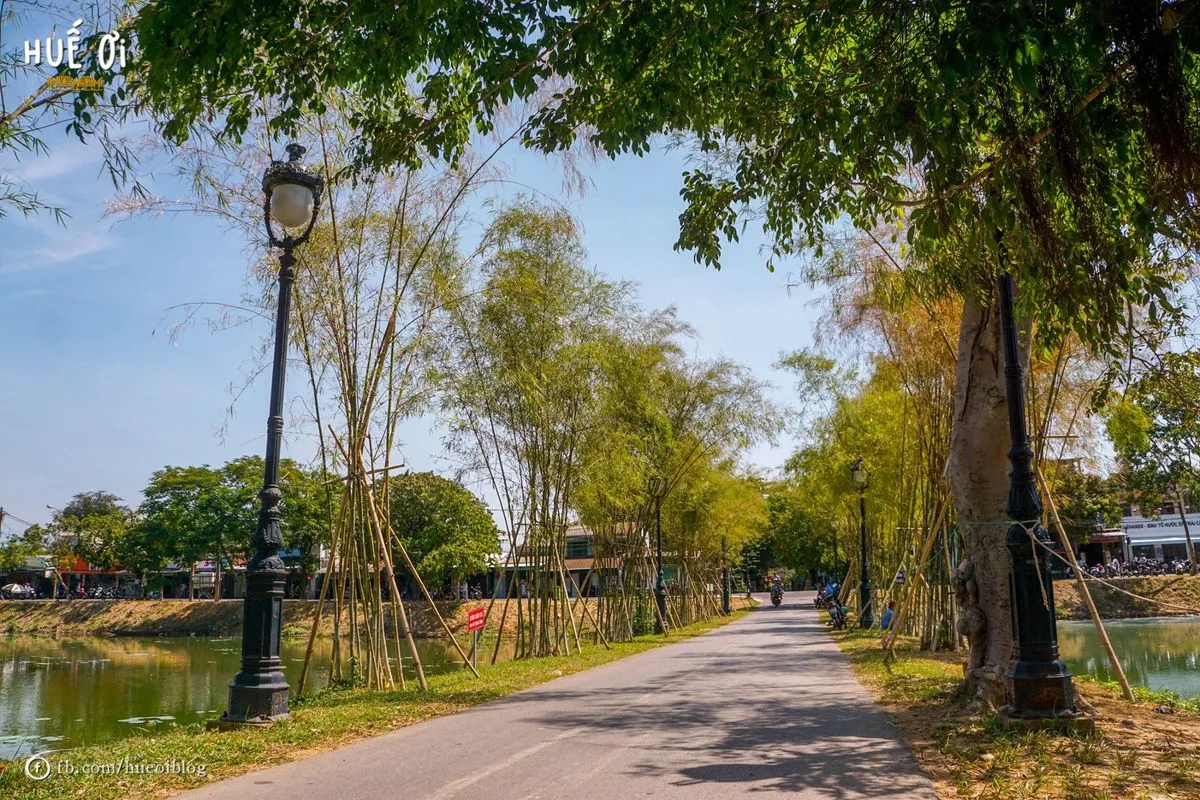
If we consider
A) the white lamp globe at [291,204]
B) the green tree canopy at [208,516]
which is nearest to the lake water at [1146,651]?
the white lamp globe at [291,204]

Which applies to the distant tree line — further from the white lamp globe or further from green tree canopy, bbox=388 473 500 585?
the white lamp globe

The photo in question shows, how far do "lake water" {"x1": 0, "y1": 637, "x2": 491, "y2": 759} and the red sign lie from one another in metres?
3.00

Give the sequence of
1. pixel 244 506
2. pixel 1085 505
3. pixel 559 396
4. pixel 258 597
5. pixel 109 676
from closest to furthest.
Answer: pixel 258 597
pixel 559 396
pixel 109 676
pixel 1085 505
pixel 244 506

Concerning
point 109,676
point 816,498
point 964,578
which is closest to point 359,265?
point 964,578

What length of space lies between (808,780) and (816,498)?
76.2 ft

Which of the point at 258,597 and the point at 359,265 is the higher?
the point at 359,265

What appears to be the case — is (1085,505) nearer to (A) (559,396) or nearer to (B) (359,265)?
(A) (559,396)

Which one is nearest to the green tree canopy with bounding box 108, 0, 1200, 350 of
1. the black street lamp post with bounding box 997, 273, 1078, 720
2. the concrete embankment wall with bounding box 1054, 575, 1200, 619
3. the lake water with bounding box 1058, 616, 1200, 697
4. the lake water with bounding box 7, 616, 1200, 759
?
the black street lamp post with bounding box 997, 273, 1078, 720

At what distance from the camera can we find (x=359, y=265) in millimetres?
10586

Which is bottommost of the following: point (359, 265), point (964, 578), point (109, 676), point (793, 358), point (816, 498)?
point (109, 676)

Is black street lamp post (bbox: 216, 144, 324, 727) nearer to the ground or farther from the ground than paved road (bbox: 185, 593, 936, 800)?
farther from the ground

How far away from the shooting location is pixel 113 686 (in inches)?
669

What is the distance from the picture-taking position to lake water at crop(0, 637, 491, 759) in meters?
11.1

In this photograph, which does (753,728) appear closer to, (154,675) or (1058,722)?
(1058,722)
